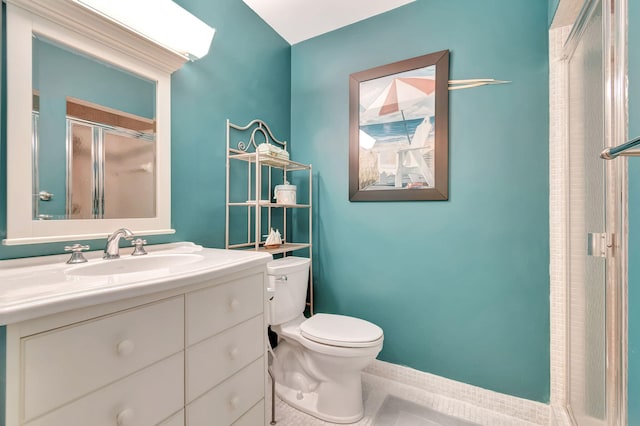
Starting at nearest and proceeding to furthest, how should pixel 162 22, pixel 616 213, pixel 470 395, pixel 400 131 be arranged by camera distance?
pixel 616 213 < pixel 162 22 < pixel 470 395 < pixel 400 131

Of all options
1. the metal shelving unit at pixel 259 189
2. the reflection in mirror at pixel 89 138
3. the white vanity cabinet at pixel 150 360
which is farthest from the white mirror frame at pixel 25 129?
the metal shelving unit at pixel 259 189

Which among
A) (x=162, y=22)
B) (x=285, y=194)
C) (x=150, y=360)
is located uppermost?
(x=162, y=22)

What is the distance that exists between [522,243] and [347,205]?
105cm

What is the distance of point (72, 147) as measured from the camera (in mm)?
1042

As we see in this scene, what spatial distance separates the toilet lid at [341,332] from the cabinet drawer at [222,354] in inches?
17.5

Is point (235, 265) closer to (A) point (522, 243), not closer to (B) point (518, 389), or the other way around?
(A) point (522, 243)

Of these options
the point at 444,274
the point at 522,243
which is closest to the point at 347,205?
the point at 444,274

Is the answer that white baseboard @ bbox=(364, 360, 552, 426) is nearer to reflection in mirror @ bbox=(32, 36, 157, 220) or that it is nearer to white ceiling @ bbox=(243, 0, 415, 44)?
reflection in mirror @ bbox=(32, 36, 157, 220)

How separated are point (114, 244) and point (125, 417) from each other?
61 cm

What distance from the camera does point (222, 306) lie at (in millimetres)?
933

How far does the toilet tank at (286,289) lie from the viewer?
5.24ft

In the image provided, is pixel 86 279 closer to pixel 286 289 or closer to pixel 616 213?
pixel 286 289

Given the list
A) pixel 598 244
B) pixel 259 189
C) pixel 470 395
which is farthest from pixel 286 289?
pixel 598 244

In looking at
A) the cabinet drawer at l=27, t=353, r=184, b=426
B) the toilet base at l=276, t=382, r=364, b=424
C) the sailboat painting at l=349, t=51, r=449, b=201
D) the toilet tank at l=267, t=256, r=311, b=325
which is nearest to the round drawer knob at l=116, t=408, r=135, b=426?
the cabinet drawer at l=27, t=353, r=184, b=426
